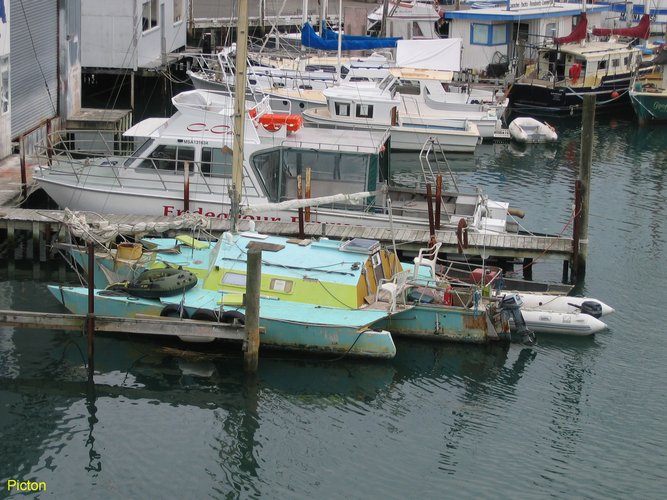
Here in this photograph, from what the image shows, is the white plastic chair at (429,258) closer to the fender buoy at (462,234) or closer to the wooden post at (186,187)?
the fender buoy at (462,234)

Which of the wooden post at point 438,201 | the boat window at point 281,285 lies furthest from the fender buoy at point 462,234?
the boat window at point 281,285

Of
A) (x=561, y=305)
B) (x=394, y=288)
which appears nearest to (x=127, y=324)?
(x=394, y=288)

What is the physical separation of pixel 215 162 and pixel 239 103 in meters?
5.37

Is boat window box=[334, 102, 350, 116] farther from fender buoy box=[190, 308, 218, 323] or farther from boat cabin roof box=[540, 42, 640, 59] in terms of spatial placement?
fender buoy box=[190, 308, 218, 323]

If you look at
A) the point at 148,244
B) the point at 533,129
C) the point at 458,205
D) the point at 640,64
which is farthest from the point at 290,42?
the point at 148,244

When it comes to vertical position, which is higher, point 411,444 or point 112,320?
point 112,320

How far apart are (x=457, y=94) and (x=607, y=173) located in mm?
7666

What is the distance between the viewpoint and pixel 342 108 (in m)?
38.1

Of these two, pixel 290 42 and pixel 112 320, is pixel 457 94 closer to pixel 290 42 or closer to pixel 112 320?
pixel 290 42

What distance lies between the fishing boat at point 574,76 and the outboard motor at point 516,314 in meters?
28.0

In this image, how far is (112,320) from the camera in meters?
20.1

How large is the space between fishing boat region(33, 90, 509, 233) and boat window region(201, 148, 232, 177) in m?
0.02

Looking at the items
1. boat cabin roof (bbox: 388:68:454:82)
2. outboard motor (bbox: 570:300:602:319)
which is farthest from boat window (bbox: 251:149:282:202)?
boat cabin roof (bbox: 388:68:454:82)

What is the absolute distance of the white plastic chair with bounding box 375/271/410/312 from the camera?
2172 cm
